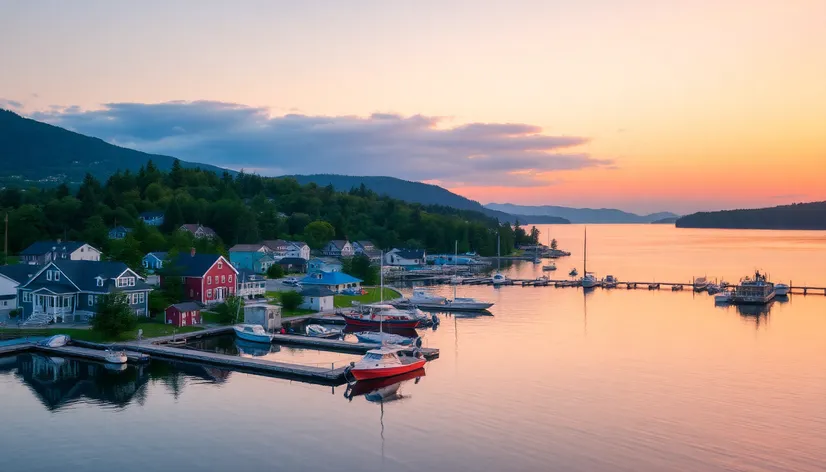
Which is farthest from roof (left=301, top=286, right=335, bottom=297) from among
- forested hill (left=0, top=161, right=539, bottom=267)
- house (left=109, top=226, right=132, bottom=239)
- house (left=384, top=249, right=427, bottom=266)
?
house (left=384, top=249, right=427, bottom=266)

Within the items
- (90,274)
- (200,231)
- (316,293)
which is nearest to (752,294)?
(316,293)

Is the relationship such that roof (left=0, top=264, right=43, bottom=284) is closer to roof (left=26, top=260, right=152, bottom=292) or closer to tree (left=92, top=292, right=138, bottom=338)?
roof (left=26, top=260, right=152, bottom=292)

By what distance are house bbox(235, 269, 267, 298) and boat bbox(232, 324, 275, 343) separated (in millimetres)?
14871

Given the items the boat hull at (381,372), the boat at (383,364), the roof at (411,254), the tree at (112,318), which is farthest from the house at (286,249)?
the boat hull at (381,372)

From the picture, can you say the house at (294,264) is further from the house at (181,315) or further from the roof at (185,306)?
the house at (181,315)

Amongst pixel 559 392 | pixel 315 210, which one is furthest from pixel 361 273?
pixel 315 210

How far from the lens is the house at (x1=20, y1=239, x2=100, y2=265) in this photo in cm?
7631

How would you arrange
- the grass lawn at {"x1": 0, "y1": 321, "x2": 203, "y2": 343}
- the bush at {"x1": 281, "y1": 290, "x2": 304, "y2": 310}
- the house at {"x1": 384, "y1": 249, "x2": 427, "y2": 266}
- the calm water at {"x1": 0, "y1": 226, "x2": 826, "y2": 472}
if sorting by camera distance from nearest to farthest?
the calm water at {"x1": 0, "y1": 226, "x2": 826, "y2": 472}, the grass lawn at {"x1": 0, "y1": 321, "x2": 203, "y2": 343}, the bush at {"x1": 281, "y1": 290, "x2": 304, "y2": 310}, the house at {"x1": 384, "y1": 249, "x2": 427, "y2": 266}

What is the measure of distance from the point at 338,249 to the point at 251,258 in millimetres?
37589

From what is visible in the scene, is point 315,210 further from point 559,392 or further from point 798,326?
point 559,392

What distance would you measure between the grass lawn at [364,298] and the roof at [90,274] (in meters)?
20.5

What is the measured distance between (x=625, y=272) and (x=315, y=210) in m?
83.6

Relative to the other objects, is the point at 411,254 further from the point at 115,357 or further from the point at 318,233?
the point at 115,357

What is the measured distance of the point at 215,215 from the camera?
436 feet
